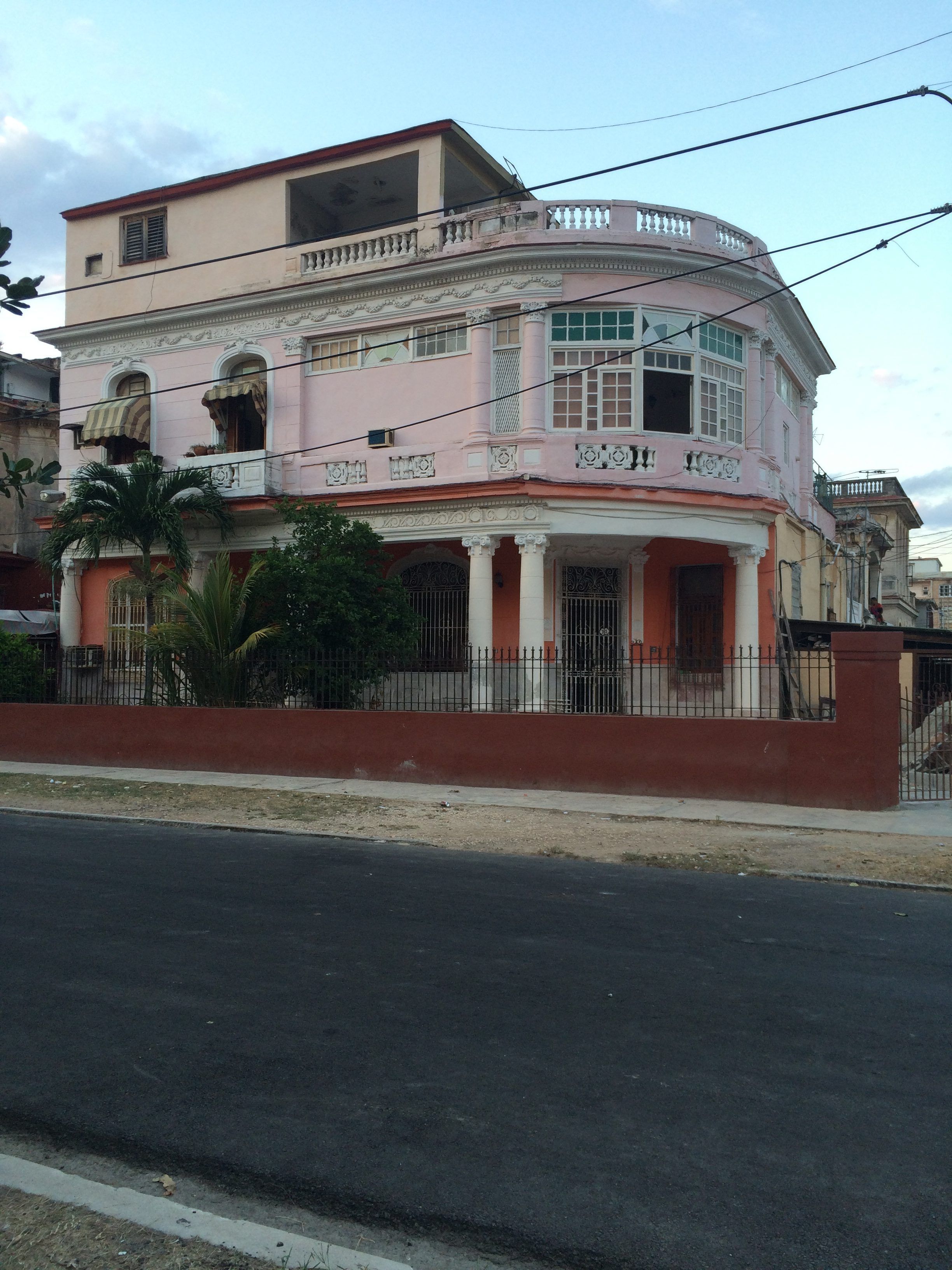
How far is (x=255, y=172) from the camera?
20266 mm

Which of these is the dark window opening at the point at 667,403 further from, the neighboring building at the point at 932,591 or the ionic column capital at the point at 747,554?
the neighboring building at the point at 932,591

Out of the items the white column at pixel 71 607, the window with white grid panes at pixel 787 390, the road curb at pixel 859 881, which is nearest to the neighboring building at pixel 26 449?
the white column at pixel 71 607

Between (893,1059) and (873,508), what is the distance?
A: 1637 inches

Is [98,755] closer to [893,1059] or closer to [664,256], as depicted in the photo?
[664,256]

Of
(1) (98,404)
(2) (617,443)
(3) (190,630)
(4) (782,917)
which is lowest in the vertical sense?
(4) (782,917)

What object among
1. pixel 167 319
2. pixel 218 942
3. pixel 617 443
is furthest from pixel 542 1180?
pixel 167 319

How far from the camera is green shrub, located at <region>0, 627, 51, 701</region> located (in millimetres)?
18312

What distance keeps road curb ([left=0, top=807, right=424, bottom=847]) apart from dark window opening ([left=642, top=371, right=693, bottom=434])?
10028 mm

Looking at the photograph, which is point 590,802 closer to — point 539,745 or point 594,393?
point 539,745

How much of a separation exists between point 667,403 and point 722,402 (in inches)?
37.3

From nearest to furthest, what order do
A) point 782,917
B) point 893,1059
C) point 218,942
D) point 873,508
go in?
point 893,1059 → point 218,942 → point 782,917 → point 873,508

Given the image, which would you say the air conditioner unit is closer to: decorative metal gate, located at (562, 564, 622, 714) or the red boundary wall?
decorative metal gate, located at (562, 564, 622, 714)

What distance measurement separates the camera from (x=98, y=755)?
1675 cm

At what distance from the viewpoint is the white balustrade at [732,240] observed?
59.1ft
